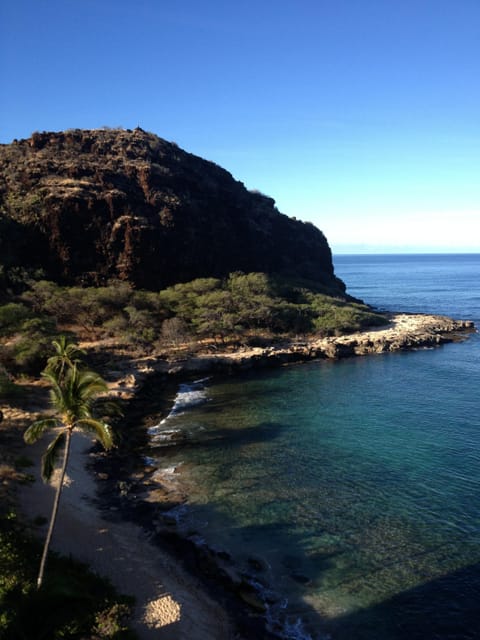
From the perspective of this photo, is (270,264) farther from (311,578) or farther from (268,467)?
(311,578)

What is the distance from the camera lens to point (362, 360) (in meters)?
64.6

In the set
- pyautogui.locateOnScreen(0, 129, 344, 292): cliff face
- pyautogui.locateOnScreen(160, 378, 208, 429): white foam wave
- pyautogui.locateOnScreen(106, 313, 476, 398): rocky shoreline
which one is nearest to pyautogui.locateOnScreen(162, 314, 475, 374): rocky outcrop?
pyautogui.locateOnScreen(106, 313, 476, 398): rocky shoreline

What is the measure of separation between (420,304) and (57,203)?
333ft

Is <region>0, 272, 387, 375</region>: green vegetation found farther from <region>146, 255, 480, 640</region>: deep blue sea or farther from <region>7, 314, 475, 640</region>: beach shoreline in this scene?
<region>7, 314, 475, 640</region>: beach shoreline

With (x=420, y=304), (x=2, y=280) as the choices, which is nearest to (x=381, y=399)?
(x=2, y=280)

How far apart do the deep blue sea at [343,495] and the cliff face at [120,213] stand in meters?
39.0

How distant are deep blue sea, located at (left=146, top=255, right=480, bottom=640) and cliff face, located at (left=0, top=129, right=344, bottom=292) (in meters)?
39.0

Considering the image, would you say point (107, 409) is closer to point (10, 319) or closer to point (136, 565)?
point (10, 319)

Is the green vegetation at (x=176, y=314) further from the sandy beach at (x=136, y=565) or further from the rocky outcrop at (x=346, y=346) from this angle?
the sandy beach at (x=136, y=565)

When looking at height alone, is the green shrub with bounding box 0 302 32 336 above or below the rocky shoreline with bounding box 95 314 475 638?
above

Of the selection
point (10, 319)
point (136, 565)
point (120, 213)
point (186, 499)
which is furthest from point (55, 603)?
point (120, 213)

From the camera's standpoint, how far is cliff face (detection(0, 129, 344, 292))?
75812mm

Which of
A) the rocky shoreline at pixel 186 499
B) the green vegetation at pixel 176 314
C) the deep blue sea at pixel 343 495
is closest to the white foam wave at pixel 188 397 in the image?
the deep blue sea at pixel 343 495

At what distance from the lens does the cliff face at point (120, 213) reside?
2985 inches
